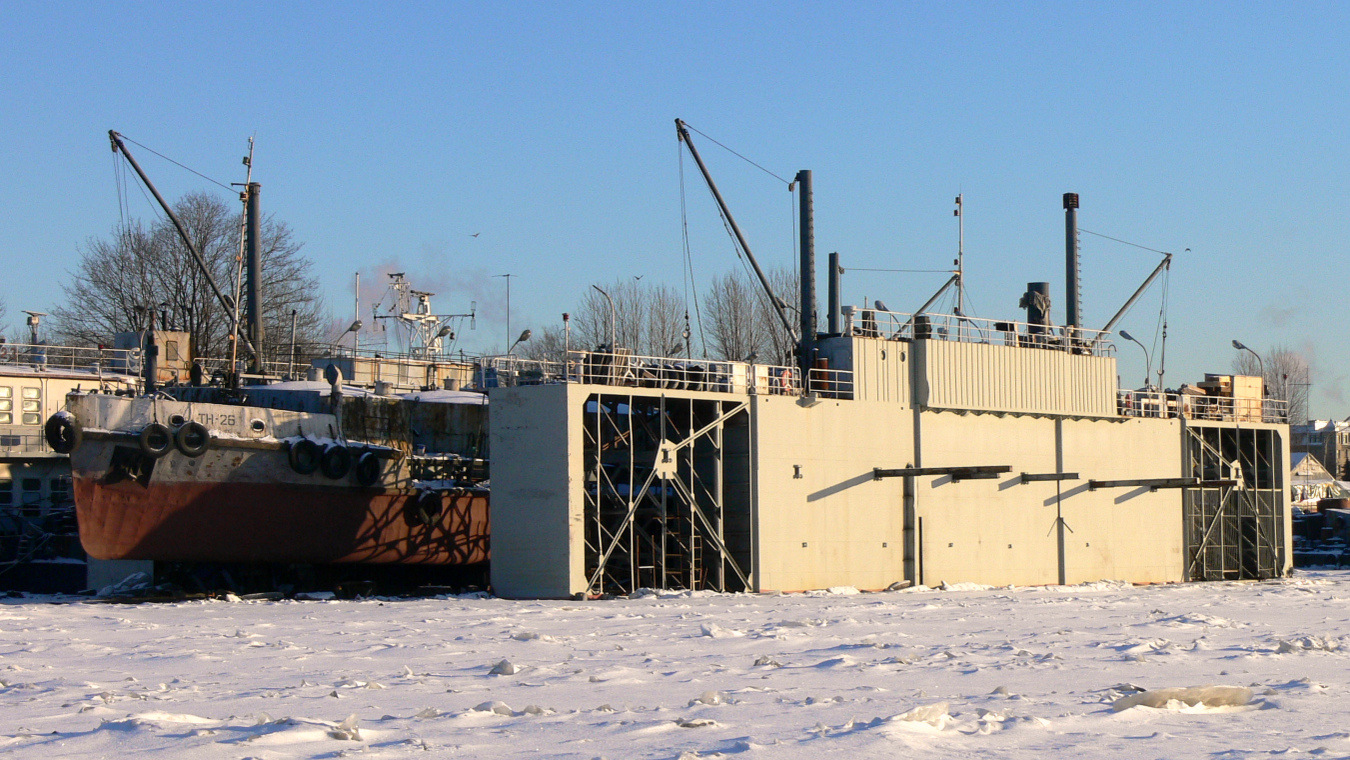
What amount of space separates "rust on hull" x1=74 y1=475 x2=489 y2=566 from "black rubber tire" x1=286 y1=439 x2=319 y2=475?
16.6 inches

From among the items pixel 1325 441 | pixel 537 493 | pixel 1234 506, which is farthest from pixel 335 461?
pixel 1325 441

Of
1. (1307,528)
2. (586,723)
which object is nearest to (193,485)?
(586,723)

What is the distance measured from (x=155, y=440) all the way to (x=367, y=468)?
4.58 meters

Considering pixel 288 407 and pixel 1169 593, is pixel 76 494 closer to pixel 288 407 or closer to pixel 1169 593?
pixel 288 407

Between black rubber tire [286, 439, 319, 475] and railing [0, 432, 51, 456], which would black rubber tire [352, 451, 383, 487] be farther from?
railing [0, 432, 51, 456]

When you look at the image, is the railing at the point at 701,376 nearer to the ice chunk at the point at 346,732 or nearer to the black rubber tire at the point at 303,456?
the black rubber tire at the point at 303,456

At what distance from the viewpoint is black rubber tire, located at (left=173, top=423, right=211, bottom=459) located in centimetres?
2931

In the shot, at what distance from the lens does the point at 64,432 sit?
2861 cm

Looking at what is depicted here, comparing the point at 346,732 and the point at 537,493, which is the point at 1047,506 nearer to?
the point at 537,493

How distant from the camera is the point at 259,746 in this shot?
1023 cm

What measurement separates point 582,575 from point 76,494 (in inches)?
418

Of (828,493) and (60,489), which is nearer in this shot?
(828,493)

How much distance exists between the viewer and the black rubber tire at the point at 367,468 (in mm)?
31562

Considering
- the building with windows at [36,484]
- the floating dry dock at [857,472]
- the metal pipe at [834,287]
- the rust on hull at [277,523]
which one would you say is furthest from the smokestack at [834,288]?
the building with windows at [36,484]
